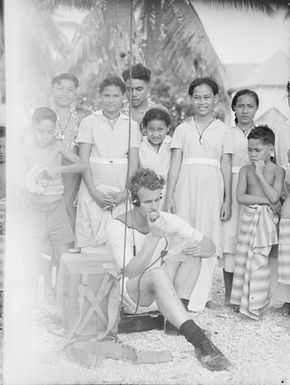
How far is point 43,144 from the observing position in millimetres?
3426

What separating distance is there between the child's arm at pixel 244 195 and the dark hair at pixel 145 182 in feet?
2.35

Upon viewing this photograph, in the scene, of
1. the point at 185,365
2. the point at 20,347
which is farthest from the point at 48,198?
the point at 185,365

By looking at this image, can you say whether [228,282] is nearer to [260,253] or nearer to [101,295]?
[260,253]

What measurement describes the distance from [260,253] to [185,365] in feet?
3.39

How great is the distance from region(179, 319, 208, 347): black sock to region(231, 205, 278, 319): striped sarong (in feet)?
2.41

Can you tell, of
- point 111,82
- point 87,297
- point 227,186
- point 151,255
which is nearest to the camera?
point 87,297

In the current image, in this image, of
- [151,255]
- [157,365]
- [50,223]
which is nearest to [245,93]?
[151,255]

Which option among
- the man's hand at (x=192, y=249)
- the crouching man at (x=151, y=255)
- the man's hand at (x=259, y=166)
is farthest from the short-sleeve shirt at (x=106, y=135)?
the man's hand at (x=259, y=166)

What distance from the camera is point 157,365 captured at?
3041 mm

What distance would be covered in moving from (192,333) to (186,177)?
1071 mm

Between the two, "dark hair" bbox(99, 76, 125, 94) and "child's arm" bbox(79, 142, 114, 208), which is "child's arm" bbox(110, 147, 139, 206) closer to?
"child's arm" bbox(79, 142, 114, 208)

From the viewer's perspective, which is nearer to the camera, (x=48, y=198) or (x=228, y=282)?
(x=48, y=198)

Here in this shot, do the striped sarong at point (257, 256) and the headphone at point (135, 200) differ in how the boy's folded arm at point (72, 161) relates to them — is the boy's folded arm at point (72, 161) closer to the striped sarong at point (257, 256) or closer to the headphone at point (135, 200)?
the headphone at point (135, 200)

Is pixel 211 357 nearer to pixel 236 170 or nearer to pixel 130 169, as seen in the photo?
pixel 130 169
